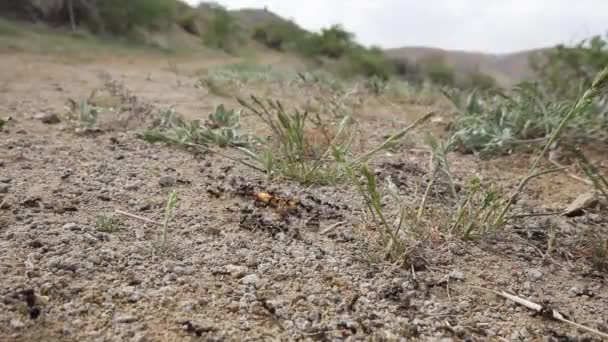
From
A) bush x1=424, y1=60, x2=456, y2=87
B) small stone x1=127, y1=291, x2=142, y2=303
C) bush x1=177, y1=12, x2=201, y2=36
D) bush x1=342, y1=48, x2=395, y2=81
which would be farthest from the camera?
bush x1=177, y1=12, x2=201, y2=36

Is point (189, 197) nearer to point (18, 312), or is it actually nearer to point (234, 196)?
point (234, 196)

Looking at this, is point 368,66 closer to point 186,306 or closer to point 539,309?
point 539,309

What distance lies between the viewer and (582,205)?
1.49m

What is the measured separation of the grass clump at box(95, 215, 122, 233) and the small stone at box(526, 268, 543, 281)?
3.03ft

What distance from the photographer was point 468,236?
3.92 ft

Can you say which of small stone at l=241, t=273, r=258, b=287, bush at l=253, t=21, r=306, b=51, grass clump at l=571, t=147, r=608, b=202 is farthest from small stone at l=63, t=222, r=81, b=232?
bush at l=253, t=21, r=306, b=51

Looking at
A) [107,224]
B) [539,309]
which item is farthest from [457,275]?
[107,224]

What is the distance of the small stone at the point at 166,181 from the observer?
4.76ft

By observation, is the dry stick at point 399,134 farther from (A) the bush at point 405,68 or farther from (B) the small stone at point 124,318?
(A) the bush at point 405,68

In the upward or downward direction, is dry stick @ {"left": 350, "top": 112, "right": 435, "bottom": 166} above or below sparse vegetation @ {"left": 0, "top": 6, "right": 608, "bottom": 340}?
above

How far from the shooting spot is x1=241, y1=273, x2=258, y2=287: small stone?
38.1 inches

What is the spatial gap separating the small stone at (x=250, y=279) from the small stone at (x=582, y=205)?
100 centimetres

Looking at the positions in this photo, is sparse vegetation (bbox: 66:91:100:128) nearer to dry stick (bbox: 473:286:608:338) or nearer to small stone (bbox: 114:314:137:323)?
small stone (bbox: 114:314:137:323)

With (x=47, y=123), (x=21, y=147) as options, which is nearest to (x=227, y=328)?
(x=21, y=147)
